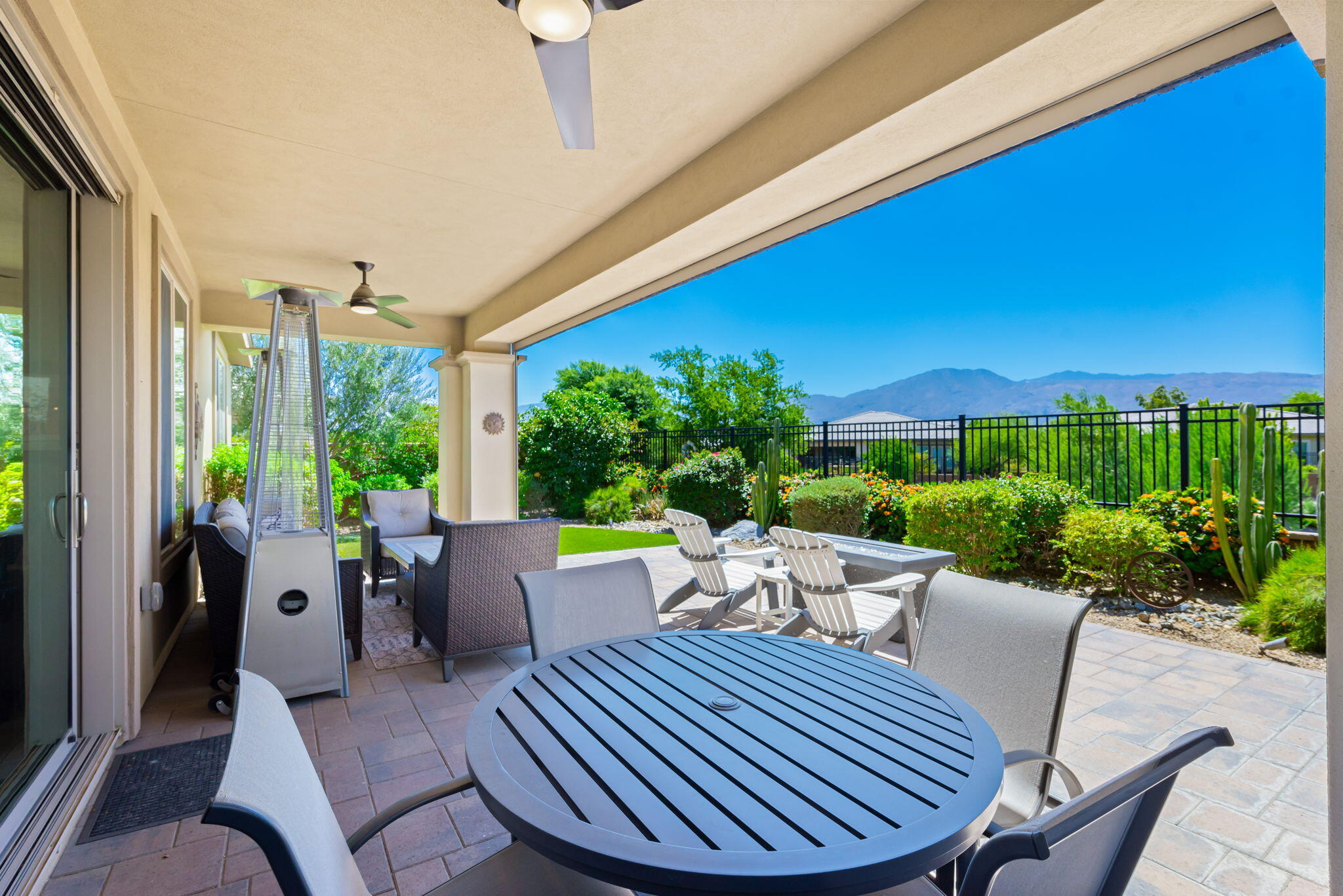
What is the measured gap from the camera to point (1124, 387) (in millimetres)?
42031

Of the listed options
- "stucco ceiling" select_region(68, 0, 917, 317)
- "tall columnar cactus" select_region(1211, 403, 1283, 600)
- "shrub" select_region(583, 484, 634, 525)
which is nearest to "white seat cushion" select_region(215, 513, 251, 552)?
"stucco ceiling" select_region(68, 0, 917, 317)

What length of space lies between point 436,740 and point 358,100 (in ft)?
8.66

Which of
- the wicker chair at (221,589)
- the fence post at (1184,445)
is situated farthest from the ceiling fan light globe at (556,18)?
the fence post at (1184,445)

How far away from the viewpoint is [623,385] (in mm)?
25188

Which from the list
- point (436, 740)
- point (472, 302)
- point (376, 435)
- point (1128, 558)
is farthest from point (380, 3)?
point (376, 435)

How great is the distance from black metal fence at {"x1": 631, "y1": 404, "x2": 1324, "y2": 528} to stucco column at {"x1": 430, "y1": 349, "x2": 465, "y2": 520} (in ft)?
14.6

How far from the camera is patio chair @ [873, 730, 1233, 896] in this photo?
0.72 m

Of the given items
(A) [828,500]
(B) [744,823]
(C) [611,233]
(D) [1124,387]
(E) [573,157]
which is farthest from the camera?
(D) [1124,387]

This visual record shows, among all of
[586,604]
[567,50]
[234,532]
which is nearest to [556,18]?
[567,50]

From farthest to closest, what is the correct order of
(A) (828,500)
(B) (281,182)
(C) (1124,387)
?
(C) (1124,387) → (A) (828,500) → (B) (281,182)

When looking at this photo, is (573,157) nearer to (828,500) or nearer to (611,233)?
(611,233)

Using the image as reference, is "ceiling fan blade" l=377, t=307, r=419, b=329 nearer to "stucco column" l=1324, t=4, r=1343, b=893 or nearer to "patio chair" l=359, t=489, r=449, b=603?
"patio chair" l=359, t=489, r=449, b=603

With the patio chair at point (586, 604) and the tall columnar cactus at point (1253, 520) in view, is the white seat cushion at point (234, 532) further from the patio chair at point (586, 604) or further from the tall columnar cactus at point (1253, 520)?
the tall columnar cactus at point (1253, 520)

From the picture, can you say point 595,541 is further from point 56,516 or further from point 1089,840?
point 1089,840
